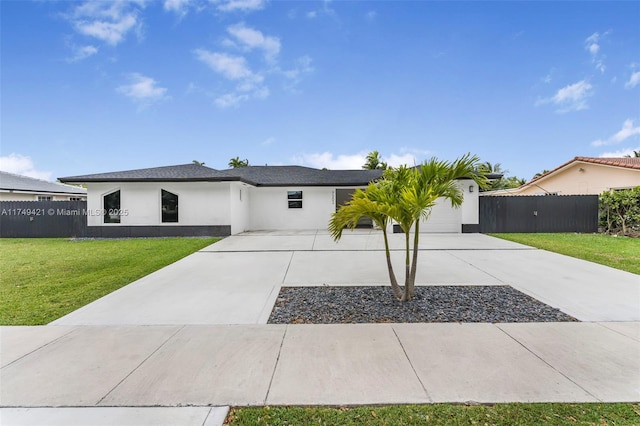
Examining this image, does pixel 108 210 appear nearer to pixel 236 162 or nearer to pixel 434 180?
pixel 434 180

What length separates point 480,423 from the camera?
2014 millimetres

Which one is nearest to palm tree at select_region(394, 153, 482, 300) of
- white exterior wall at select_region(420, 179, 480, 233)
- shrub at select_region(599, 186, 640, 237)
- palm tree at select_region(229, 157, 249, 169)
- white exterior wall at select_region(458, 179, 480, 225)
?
white exterior wall at select_region(420, 179, 480, 233)

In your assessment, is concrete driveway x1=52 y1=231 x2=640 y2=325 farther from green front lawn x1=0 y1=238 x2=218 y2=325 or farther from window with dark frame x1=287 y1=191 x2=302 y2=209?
window with dark frame x1=287 y1=191 x2=302 y2=209

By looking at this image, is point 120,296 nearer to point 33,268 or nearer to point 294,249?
point 33,268

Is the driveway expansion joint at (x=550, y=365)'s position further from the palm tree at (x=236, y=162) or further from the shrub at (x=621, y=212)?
the palm tree at (x=236, y=162)

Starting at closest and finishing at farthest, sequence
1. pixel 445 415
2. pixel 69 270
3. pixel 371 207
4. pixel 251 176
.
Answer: pixel 445 415
pixel 371 207
pixel 69 270
pixel 251 176

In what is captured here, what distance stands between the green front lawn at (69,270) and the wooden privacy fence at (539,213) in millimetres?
12755

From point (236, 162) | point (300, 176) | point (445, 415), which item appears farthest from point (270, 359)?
point (236, 162)

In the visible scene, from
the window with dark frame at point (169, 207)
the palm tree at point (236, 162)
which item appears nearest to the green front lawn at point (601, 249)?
the window with dark frame at point (169, 207)

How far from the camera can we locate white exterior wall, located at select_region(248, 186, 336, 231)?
1622 cm

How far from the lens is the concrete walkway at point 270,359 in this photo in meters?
2.31

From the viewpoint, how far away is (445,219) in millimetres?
13703

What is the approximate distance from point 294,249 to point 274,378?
7.03 metres

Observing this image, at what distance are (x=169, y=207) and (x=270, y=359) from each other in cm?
1202
